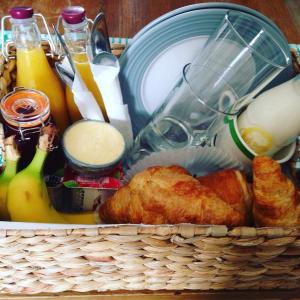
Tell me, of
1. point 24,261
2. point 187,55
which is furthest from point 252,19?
point 24,261

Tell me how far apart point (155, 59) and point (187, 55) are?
0.05 metres

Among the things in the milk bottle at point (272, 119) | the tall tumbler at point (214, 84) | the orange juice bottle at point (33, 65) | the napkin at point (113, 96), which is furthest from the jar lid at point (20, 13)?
the milk bottle at point (272, 119)

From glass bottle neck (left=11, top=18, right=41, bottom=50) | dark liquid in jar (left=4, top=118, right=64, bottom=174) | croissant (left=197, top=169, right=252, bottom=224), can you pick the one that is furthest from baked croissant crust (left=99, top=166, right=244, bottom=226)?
glass bottle neck (left=11, top=18, right=41, bottom=50)

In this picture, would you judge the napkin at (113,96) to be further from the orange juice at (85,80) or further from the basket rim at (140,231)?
the basket rim at (140,231)

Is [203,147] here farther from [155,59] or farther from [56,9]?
[56,9]

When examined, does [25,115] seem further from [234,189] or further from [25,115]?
[234,189]

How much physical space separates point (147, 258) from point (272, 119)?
266mm

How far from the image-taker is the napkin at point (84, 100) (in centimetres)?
59

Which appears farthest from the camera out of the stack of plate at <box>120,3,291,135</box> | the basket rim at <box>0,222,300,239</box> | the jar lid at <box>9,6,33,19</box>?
the stack of plate at <box>120,3,291,135</box>

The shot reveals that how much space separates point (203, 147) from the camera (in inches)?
23.1

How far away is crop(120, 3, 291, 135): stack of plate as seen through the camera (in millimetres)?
→ 635

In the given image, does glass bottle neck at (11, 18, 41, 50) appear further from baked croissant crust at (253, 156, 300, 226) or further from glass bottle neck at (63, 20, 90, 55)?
baked croissant crust at (253, 156, 300, 226)

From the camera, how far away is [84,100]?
0.59 m

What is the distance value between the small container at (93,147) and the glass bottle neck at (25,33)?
13cm
